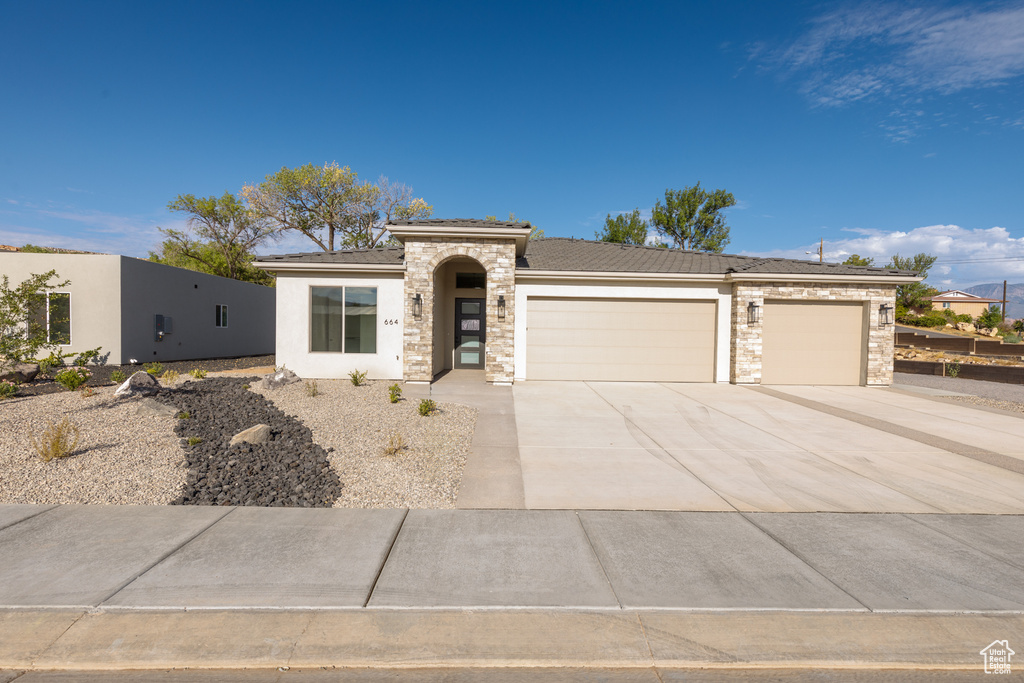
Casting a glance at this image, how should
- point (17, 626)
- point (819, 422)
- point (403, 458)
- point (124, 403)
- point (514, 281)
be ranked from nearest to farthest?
point (17, 626)
point (403, 458)
point (124, 403)
point (819, 422)
point (514, 281)

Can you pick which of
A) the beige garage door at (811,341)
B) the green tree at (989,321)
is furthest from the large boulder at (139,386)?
the green tree at (989,321)

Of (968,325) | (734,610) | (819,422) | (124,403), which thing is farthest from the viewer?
(968,325)

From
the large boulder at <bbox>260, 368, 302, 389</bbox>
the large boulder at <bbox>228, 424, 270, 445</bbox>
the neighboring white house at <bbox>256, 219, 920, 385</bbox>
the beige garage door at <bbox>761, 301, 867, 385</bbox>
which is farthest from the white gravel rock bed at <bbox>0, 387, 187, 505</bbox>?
the beige garage door at <bbox>761, 301, 867, 385</bbox>

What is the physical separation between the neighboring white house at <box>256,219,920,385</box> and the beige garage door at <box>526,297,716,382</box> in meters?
0.03

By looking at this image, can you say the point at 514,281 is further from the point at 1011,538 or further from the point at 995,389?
the point at 995,389

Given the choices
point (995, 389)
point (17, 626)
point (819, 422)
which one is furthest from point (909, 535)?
point (995, 389)

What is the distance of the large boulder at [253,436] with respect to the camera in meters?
6.23

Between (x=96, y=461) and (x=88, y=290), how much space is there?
12273 millimetres

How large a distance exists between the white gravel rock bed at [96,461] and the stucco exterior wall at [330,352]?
4.92 metres

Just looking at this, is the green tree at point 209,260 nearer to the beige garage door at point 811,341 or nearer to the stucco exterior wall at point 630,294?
the stucco exterior wall at point 630,294

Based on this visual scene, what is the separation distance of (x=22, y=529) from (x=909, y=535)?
7389mm

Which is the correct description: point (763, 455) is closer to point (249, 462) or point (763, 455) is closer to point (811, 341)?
point (249, 462)

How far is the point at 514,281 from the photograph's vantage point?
12.5 meters

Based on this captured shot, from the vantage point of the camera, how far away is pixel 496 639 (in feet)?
9.02
